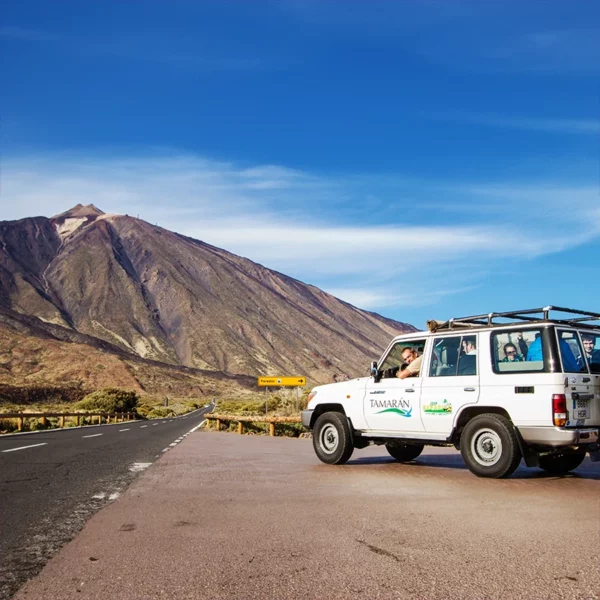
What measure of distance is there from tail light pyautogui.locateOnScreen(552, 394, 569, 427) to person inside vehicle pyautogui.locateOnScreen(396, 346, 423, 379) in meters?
2.40

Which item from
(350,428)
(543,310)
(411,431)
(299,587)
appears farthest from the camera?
(350,428)

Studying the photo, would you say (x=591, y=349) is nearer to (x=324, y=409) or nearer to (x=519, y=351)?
(x=519, y=351)

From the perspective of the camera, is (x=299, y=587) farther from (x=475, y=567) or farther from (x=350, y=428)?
(x=350, y=428)

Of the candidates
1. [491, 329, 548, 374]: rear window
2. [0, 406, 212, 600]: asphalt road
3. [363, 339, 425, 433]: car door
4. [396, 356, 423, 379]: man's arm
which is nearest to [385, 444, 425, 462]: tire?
[363, 339, 425, 433]: car door

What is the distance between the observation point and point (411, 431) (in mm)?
10477

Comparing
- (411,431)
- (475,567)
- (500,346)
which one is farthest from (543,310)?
(475,567)

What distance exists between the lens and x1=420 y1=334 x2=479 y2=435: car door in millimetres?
9805

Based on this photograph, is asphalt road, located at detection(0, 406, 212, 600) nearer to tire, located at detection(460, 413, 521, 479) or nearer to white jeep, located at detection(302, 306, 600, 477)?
white jeep, located at detection(302, 306, 600, 477)

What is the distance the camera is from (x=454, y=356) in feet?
33.5

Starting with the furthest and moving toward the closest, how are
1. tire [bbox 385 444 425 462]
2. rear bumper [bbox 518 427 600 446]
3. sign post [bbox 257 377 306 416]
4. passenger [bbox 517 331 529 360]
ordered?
sign post [bbox 257 377 306 416], tire [bbox 385 444 425 462], passenger [bbox 517 331 529 360], rear bumper [bbox 518 427 600 446]

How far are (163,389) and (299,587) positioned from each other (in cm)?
13207

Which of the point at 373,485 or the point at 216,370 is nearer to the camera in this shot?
the point at 373,485

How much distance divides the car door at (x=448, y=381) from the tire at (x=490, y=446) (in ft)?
1.22

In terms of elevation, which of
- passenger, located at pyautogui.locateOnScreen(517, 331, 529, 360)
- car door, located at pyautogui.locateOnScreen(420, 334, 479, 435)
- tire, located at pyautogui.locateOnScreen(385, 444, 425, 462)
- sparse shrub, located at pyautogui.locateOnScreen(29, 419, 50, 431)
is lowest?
sparse shrub, located at pyautogui.locateOnScreen(29, 419, 50, 431)
